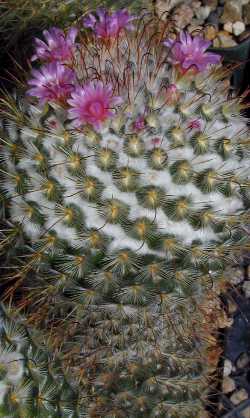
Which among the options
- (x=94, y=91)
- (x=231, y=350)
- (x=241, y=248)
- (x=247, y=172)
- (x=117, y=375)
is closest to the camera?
(x=94, y=91)

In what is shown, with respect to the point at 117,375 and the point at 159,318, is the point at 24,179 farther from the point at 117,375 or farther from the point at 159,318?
the point at 117,375

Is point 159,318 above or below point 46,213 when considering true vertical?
below

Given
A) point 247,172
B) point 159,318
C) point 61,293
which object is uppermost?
point 247,172

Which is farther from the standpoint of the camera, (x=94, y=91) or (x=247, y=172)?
(x=247, y=172)

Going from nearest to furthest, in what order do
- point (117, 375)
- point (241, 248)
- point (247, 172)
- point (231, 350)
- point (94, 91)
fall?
point (94, 91)
point (247, 172)
point (241, 248)
point (117, 375)
point (231, 350)

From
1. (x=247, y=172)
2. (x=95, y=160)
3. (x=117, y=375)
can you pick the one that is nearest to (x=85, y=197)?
(x=95, y=160)

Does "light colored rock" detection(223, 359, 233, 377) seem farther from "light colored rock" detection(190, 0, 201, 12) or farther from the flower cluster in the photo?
"light colored rock" detection(190, 0, 201, 12)
